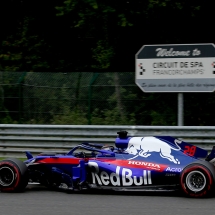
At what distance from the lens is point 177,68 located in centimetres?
1191

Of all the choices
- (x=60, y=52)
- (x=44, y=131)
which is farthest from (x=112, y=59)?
(x=44, y=131)

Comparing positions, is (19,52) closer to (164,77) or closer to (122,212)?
(164,77)

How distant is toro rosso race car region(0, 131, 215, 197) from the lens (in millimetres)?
7414

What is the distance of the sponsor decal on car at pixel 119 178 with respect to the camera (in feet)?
24.9

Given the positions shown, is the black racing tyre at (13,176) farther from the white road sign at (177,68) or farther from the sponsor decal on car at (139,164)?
the white road sign at (177,68)

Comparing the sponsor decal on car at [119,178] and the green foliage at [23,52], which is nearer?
the sponsor decal on car at [119,178]

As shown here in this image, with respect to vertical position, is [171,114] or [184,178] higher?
[171,114]

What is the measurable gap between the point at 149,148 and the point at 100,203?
1.22 m

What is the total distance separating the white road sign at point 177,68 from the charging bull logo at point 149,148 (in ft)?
13.1

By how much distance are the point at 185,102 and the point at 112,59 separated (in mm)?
2952

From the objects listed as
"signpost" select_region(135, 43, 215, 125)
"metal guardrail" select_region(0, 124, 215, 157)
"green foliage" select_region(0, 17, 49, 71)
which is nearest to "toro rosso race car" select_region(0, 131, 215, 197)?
"metal guardrail" select_region(0, 124, 215, 157)

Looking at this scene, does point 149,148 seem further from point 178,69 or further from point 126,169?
point 178,69

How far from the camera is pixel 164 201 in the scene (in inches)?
286

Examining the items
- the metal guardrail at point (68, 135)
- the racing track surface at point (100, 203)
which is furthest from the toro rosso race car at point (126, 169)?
the metal guardrail at point (68, 135)
